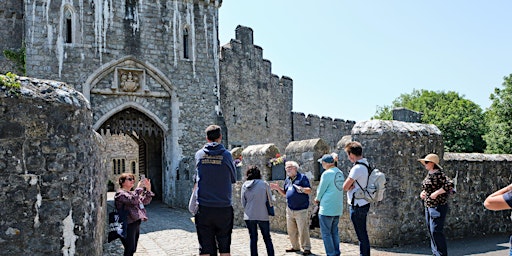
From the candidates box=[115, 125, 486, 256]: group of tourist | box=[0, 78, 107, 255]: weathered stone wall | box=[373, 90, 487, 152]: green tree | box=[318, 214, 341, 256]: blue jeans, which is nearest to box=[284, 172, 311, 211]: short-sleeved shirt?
box=[115, 125, 486, 256]: group of tourist

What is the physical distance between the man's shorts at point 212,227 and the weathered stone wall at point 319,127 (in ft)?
65.8

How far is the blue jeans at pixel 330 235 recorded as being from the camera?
5723mm

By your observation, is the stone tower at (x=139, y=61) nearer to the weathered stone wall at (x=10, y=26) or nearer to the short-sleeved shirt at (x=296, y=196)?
the weathered stone wall at (x=10, y=26)

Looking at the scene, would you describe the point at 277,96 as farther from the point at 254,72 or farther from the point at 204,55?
the point at 204,55

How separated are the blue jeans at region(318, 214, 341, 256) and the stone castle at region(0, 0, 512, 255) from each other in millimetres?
1946

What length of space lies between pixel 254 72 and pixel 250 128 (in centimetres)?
279

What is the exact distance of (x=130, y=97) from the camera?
15.0 m

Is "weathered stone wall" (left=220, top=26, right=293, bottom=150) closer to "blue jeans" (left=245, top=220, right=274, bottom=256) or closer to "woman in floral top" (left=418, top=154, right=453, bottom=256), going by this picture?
"blue jeans" (left=245, top=220, right=274, bottom=256)

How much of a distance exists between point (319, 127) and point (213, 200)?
74.6ft

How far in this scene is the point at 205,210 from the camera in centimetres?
466

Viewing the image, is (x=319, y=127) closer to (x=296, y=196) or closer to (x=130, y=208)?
(x=296, y=196)

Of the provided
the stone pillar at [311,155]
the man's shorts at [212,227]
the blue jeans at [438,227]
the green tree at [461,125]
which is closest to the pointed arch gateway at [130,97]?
the stone pillar at [311,155]

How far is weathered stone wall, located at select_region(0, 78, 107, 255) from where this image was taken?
3877 millimetres

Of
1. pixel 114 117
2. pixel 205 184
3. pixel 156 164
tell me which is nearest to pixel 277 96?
pixel 156 164
